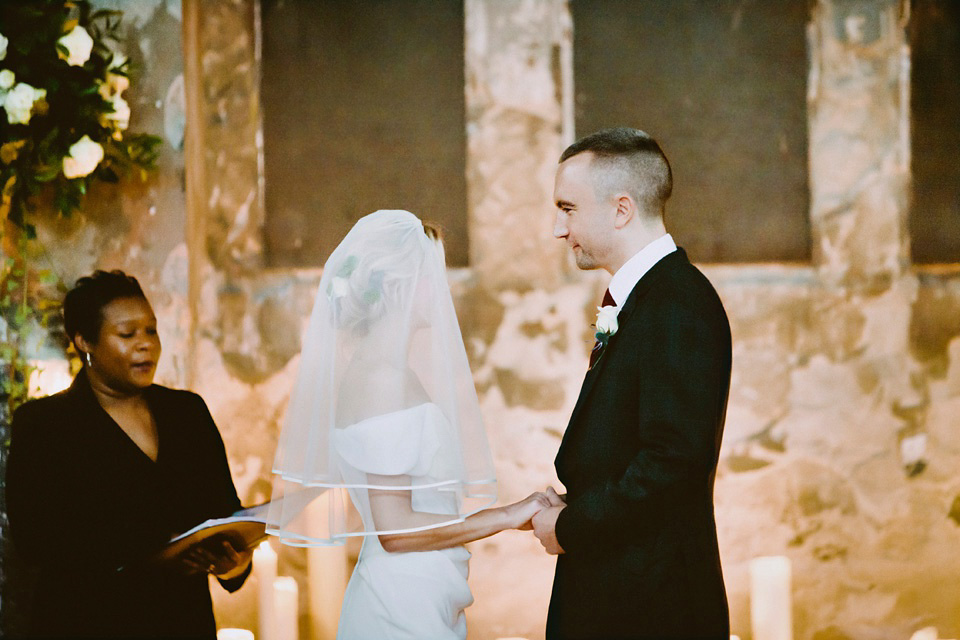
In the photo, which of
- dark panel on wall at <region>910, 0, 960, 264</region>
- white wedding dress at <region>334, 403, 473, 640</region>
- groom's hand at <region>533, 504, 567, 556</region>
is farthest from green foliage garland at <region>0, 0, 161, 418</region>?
dark panel on wall at <region>910, 0, 960, 264</region>

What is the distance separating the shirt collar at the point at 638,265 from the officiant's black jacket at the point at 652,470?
53mm

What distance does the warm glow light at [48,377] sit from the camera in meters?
2.93

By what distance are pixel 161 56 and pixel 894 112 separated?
9.30 ft

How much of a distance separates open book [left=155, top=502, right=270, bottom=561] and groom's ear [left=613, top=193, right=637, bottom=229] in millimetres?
1207

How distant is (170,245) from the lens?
10.5 ft

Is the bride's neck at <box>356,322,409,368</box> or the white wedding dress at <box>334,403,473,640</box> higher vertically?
the bride's neck at <box>356,322,409,368</box>

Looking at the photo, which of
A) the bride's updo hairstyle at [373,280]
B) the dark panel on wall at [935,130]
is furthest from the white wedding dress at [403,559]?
the dark panel on wall at [935,130]

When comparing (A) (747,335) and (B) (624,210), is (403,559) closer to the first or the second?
(B) (624,210)

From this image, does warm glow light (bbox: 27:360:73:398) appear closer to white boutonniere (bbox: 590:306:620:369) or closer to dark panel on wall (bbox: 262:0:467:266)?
dark panel on wall (bbox: 262:0:467:266)

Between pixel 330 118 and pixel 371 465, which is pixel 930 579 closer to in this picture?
pixel 371 465

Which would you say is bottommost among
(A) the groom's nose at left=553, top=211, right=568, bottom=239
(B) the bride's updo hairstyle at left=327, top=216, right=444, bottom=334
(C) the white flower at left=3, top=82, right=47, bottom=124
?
(B) the bride's updo hairstyle at left=327, top=216, right=444, bottom=334

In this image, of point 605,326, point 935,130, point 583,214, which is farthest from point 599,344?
point 935,130

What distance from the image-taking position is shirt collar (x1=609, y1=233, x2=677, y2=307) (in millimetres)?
2041

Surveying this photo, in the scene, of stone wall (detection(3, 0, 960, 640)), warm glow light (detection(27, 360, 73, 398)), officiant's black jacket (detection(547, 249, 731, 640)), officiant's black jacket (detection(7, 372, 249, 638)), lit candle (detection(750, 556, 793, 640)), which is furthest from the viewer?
stone wall (detection(3, 0, 960, 640))
